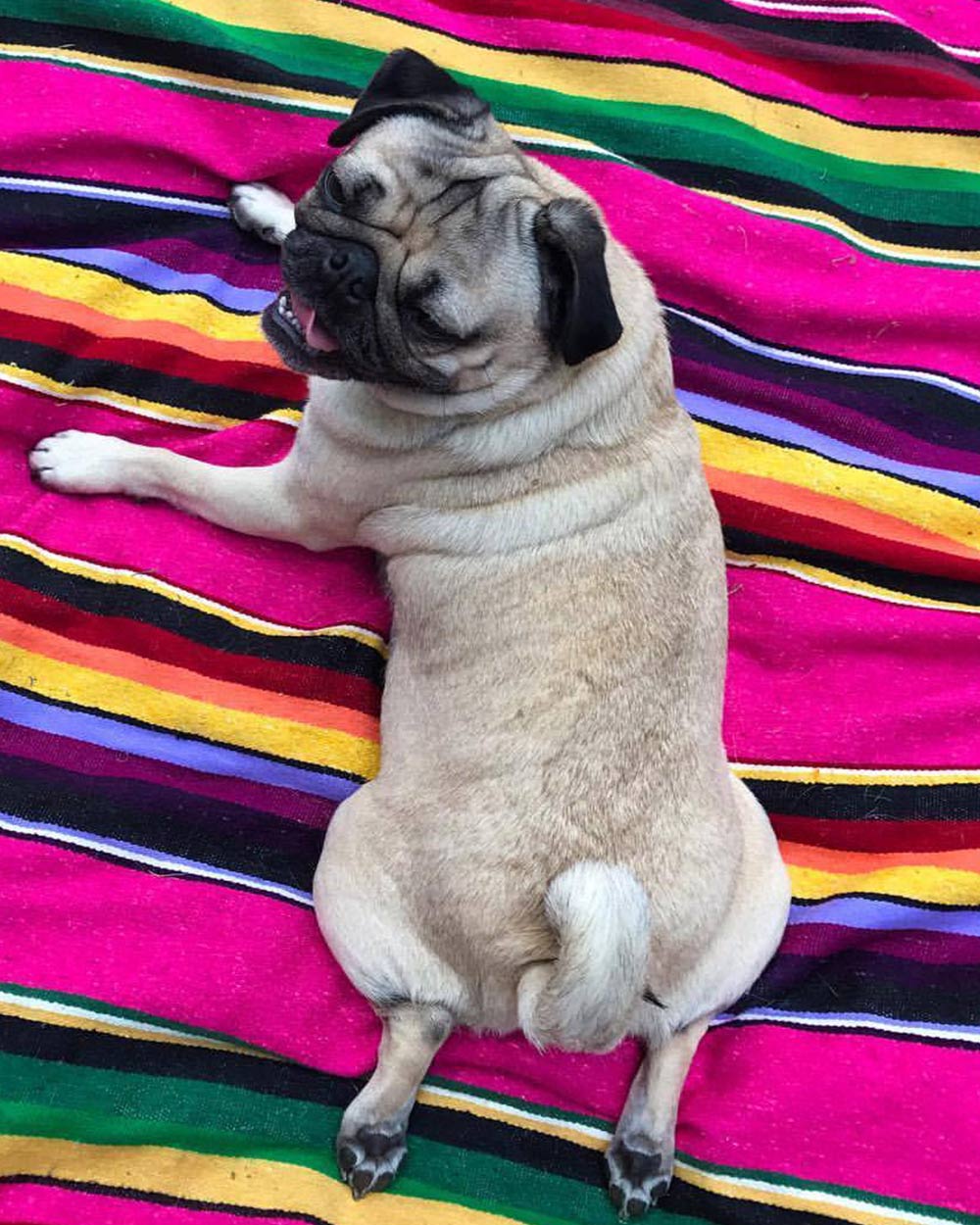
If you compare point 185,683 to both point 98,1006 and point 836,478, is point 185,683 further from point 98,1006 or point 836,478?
point 836,478

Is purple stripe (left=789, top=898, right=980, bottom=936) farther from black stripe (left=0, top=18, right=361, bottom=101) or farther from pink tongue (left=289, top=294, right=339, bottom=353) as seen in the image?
black stripe (left=0, top=18, right=361, bottom=101)

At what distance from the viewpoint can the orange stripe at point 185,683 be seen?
3.47 meters

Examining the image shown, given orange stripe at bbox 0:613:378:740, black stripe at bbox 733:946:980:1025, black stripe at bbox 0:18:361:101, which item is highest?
black stripe at bbox 0:18:361:101

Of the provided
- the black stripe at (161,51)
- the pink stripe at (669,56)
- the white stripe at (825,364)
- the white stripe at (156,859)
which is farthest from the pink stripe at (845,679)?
the black stripe at (161,51)

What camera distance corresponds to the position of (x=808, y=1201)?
3299 millimetres

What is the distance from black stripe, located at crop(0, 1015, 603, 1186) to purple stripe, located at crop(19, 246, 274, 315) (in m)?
2.27

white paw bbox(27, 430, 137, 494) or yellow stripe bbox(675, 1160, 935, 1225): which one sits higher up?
white paw bbox(27, 430, 137, 494)

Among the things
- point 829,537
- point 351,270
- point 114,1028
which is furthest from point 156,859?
point 829,537

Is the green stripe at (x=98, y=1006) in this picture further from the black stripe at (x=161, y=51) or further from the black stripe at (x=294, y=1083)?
the black stripe at (x=161, y=51)

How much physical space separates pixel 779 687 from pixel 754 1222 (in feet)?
5.24

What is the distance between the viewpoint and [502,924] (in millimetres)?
2801

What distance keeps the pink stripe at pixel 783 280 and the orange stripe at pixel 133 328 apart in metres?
1.23

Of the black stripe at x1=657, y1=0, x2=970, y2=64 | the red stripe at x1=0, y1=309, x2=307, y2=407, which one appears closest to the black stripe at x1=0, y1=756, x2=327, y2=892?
Result: the red stripe at x1=0, y1=309, x2=307, y2=407

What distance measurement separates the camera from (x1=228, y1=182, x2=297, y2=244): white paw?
12.6 feet
